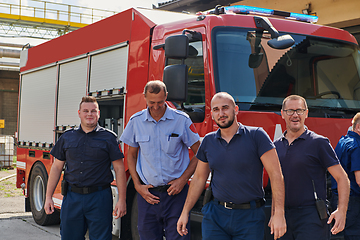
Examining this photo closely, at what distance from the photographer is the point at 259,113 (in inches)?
159

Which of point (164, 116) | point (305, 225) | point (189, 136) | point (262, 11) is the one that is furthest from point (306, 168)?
point (262, 11)

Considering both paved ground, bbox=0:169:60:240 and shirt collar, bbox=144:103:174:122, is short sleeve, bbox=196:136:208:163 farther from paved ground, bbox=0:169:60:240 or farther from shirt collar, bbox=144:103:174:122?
paved ground, bbox=0:169:60:240

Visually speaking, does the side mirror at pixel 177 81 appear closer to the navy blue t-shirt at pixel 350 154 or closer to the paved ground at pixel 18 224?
the navy blue t-shirt at pixel 350 154

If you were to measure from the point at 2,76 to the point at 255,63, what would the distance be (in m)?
27.9

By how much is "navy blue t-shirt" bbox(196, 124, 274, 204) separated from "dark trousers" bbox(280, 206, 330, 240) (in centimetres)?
34

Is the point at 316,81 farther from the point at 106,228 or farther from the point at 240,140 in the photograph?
the point at 106,228

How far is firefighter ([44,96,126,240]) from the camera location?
416 centimetres

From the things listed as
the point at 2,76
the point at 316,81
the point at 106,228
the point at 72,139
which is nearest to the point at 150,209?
the point at 106,228

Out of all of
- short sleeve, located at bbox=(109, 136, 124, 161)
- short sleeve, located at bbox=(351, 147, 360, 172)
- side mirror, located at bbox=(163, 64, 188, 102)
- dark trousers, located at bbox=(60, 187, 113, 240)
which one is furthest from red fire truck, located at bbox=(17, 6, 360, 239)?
dark trousers, located at bbox=(60, 187, 113, 240)

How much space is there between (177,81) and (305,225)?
68.7 inches

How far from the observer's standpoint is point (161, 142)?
12.7ft

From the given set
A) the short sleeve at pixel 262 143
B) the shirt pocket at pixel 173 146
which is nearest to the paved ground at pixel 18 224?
the shirt pocket at pixel 173 146

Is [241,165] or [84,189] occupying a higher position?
[241,165]

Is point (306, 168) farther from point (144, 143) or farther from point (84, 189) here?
point (84, 189)
